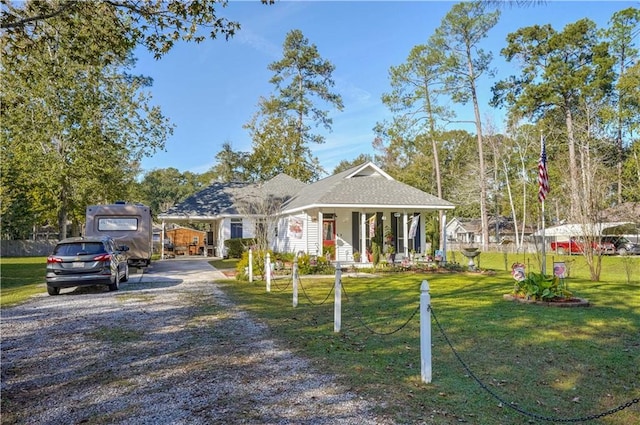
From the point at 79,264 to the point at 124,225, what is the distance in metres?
7.45

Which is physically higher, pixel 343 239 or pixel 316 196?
pixel 316 196

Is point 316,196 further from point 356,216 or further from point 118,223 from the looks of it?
point 118,223

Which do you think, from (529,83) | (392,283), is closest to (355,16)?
(392,283)

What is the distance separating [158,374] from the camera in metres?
5.21

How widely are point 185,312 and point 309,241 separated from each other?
12809 mm

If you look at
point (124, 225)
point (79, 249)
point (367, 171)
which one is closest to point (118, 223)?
Answer: point (124, 225)

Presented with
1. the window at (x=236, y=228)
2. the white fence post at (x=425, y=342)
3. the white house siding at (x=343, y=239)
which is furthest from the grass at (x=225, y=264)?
the white fence post at (x=425, y=342)

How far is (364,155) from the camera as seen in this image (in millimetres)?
68562

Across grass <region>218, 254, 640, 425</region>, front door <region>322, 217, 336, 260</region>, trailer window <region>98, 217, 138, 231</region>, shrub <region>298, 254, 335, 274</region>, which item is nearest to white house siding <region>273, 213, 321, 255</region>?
front door <region>322, 217, 336, 260</region>

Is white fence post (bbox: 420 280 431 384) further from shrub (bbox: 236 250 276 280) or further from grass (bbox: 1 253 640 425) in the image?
shrub (bbox: 236 250 276 280)

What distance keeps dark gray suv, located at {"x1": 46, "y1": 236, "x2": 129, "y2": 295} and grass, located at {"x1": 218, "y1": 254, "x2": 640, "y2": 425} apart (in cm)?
421

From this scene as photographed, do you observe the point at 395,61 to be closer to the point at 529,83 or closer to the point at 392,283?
the point at 529,83

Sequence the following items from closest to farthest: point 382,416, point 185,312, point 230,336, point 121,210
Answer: point 382,416 → point 230,336 → point 185,312 → point 121,210

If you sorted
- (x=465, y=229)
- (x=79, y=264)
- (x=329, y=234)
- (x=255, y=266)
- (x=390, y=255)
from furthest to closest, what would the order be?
1. (x=465, y=229)
2. (x=329, y=234)
3. (x=390, y=255)
4. (x=255, y=266)
5. (x=79, y=264)
